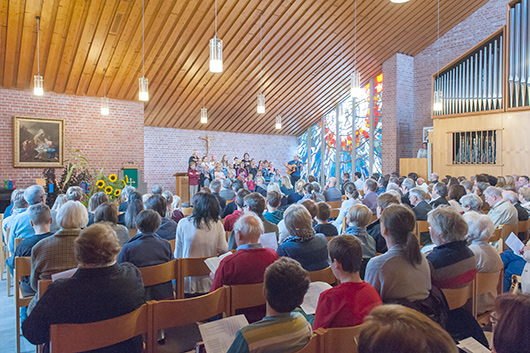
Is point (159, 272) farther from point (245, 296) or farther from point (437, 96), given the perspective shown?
point (437, 96)

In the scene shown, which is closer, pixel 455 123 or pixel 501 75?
pixel 501 75

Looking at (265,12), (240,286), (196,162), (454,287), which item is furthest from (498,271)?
(196,162)

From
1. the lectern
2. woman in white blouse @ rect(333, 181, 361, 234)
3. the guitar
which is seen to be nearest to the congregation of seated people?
woman in white blouse @ rect(333, 181, 361, 234)

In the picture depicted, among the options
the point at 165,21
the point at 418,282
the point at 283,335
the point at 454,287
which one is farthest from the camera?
the point at 165,21

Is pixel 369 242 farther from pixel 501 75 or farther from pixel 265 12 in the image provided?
pixel 501 75

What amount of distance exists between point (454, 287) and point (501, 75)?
30.8 feet

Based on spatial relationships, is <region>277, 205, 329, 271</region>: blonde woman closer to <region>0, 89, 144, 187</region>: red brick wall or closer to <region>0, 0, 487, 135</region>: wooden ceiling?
<region>0, 0, 487, 135</region>: wooden ceiling

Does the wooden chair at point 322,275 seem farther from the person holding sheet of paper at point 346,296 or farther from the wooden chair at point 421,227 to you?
the wooden chair at point 421,227

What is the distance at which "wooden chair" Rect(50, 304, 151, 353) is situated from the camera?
1760mm

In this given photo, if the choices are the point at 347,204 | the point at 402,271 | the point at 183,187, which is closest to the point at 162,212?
the point at 402,271

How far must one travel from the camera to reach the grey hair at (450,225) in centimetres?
269

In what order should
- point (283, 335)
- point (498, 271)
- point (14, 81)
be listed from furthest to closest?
point (14, 81), point (498, 271), point (283, 335)

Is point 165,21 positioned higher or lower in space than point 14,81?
higher

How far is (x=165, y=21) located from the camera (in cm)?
870
